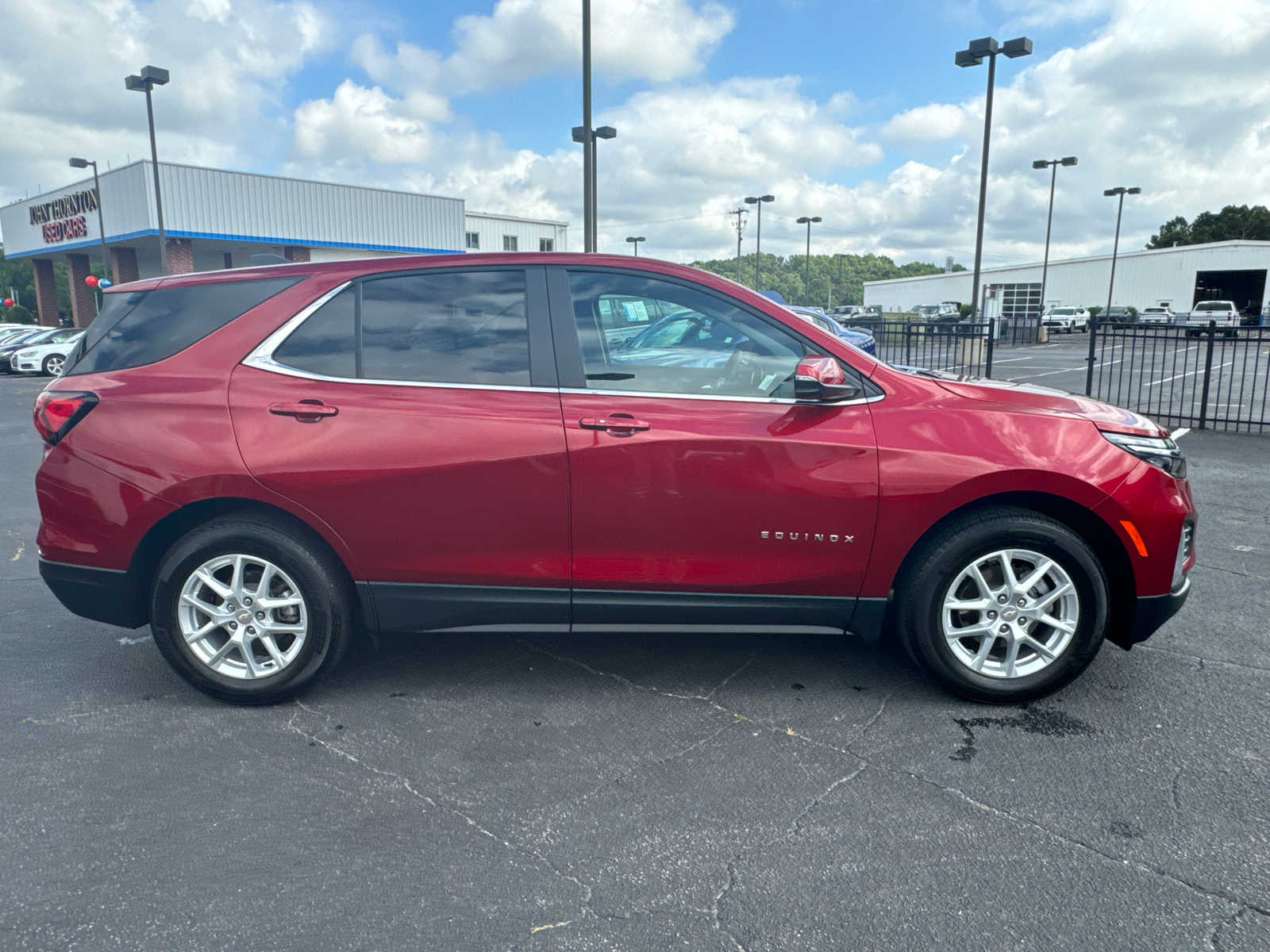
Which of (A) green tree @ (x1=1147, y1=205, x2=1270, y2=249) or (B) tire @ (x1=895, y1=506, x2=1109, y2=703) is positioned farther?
(A) green tree @ (x1=1147, y1=205, x2=1270, y2=249)

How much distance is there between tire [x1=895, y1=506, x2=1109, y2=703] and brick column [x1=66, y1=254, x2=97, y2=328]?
49.0m

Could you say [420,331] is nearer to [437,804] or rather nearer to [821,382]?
[821,382]

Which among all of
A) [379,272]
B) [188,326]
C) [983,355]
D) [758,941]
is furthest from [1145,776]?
[983,355]

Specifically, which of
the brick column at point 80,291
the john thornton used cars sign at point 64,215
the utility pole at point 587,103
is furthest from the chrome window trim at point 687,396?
the brick column at point 80,291

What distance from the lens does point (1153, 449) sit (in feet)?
11.5

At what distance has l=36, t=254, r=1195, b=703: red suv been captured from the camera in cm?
335

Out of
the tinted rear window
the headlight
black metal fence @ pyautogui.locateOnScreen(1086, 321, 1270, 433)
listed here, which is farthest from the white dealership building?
the headlight

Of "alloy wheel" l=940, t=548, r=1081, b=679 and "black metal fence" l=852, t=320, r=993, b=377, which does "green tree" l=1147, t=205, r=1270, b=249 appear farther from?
"alloy wheel" l=940, t=548, r=1081, b=679

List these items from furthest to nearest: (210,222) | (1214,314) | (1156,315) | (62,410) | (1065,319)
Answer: (1156,315) < (1065,319) < (1214,314) < (210,222) < (62,410)

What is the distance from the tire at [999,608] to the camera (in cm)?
339

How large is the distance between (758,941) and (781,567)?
146cm

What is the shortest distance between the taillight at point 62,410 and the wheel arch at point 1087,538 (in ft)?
10.7

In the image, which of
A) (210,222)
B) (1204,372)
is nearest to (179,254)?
(210,222)

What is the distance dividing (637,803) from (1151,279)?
247 ft
